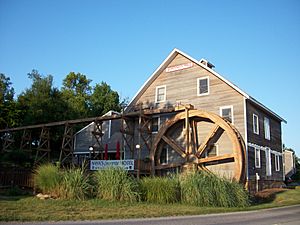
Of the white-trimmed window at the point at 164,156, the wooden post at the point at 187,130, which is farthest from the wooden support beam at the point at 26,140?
the wooden post at the point at 187,130

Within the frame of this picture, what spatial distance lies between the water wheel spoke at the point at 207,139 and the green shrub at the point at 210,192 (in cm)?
594

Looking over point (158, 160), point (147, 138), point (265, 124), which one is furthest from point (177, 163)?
point (265, 124)

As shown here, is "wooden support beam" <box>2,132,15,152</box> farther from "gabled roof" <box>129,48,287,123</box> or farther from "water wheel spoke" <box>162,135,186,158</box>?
"water wheel spoke" <box>162,135,186,158</box>

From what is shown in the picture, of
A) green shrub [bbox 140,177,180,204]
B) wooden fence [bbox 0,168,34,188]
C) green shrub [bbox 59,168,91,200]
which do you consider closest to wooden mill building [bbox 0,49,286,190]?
green shrub [bbox 140,177,180,204]

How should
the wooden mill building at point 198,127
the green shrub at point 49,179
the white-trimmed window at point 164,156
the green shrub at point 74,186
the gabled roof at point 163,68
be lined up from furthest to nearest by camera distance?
the white-trimmed window at point 164,156 < the gabled roof at point 163,68 < the wooden mill building at point 198,127 < the green shrub at point 49,179 < the green shrub at point 74,186

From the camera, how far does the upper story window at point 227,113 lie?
23.2 metres

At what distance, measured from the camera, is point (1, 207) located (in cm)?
1292

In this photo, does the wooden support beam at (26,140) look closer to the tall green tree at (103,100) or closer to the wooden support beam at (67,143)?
the wooden support beam at (67,143)

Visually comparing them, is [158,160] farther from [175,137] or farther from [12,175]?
[12,175]

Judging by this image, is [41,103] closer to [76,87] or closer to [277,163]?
[76,87]

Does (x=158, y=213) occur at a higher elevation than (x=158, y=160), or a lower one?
lower

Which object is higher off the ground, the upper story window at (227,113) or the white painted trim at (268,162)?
the upper story window at (227,113)

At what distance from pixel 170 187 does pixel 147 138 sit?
10.3 m

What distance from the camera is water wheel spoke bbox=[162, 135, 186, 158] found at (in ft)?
79.7
